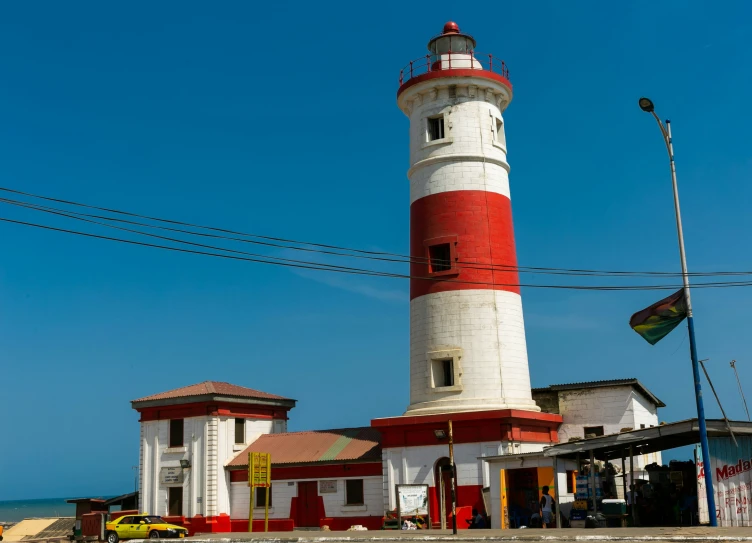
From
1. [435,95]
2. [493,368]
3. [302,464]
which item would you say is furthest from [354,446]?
[435,95]

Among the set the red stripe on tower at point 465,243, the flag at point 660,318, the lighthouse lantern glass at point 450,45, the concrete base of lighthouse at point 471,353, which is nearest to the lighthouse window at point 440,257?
the red stripe on tower at point 465,243

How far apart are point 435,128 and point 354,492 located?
47.9 feet

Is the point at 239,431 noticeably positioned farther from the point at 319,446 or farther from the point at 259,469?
the point at 259,469

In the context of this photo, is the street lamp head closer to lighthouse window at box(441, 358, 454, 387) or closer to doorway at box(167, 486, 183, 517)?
lighthouse window at box(441, 358, 454, 387)

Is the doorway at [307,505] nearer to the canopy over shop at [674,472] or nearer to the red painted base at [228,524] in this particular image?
the red painted base at [228,524]

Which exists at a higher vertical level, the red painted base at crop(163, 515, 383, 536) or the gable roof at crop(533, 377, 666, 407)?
the gable roof at crop(533, 377, 666, 407)

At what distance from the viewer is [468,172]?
34375mm

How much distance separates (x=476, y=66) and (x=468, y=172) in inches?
184

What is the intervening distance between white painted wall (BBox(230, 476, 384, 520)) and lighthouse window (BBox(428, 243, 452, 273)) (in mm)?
8435

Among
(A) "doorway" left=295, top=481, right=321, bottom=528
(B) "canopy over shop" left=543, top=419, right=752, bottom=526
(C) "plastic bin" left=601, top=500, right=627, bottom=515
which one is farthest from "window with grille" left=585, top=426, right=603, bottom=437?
(A) "doorway" left=295, top=481, right=321, bottom=528

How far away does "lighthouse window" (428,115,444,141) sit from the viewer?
35.4 m

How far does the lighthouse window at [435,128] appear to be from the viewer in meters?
35.4

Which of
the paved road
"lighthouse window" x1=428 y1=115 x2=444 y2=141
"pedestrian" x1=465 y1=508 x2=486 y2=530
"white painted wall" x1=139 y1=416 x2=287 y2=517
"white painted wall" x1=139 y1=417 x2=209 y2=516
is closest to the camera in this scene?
the paved road

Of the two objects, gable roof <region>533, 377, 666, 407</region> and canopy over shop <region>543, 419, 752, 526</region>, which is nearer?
canopy over shop <region>543, 419, 752, 526</region>
